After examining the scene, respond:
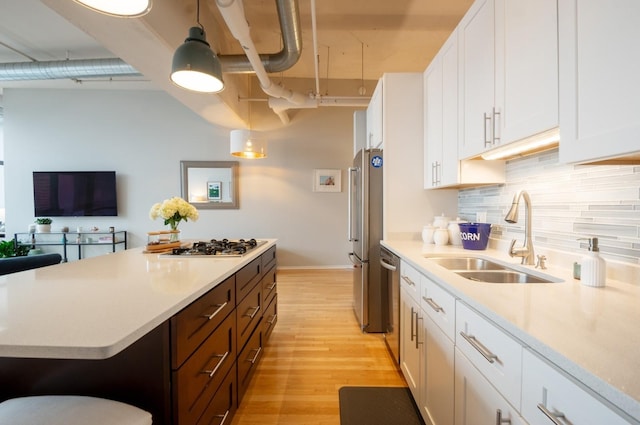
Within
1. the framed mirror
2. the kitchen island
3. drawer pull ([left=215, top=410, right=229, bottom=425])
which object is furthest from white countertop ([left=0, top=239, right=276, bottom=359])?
the framed mirror

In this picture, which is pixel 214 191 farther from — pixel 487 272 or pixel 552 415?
pixel 552 415

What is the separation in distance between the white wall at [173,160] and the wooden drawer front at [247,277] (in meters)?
2.98

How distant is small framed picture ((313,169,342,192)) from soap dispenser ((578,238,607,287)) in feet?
12.9

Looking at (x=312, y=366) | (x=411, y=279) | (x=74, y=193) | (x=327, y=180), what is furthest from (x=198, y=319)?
(x=74, y=193)

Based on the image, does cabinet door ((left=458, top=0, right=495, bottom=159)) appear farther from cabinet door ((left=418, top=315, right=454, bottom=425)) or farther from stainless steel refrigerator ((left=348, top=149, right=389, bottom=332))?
cabinet door ((left=418, top=315, right=454, bottom=425))

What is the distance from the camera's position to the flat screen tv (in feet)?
14.9

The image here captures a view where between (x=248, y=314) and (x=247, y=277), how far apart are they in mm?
242

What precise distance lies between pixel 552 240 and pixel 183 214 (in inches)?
95.3

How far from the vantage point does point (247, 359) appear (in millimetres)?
1581

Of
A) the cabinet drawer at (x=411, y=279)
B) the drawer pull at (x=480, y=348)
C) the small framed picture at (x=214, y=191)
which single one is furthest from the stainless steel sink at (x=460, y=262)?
the small framed picture at (x=214, y=191)

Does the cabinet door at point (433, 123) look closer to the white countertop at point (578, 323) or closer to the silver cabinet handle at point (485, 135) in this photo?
the silver cabinet handle at point (485, 135)

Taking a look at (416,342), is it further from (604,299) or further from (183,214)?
(183,214)

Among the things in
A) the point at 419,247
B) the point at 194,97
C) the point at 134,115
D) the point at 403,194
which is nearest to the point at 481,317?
the point at 419,247

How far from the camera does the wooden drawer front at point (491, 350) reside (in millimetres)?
700
